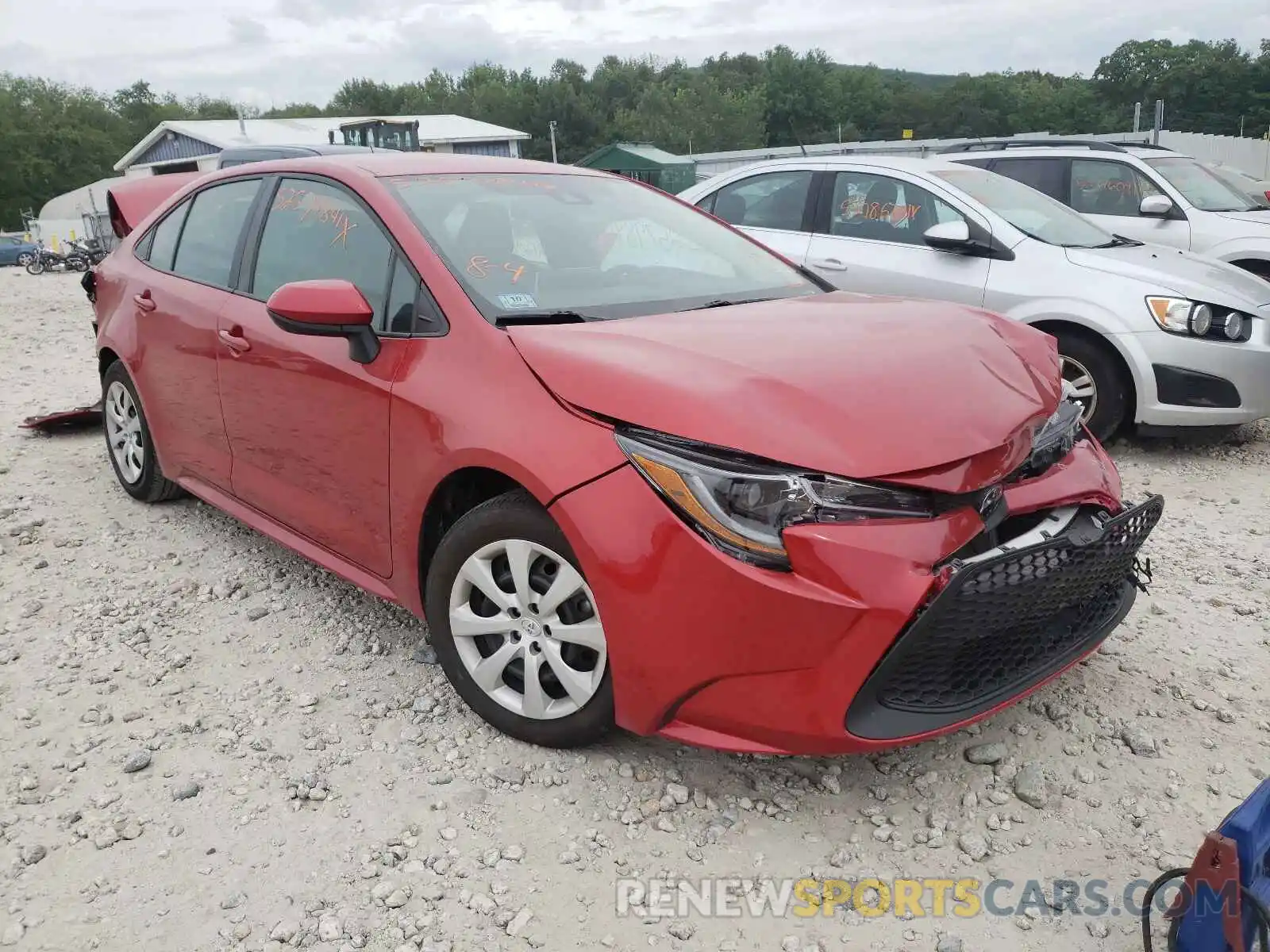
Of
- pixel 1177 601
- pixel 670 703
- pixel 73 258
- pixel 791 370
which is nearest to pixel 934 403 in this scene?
pixel 791 370

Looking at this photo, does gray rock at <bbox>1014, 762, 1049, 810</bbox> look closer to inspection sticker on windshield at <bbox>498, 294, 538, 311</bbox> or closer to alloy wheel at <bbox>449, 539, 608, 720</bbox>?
alloy wheel at <bbox>449, 539, 608, 720</bbox>

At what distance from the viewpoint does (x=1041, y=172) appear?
312 inches

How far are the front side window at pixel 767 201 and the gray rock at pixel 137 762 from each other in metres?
4.74

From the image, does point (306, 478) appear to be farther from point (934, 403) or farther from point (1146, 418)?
point (1146, 418)

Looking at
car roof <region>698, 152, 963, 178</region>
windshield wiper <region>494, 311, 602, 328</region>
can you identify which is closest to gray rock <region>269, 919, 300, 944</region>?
windshield wiper <region>494, 311, 602, 328</region>

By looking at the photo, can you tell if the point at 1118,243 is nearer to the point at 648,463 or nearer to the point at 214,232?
the point at 648,463

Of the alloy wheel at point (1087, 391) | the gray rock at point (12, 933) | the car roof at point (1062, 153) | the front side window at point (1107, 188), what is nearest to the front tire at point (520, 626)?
the gray rock at point (12, 933)

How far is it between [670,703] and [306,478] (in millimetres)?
1583

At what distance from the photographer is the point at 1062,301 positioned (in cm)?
513

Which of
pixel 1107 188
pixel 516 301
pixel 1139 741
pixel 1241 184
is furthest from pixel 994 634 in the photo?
pixel 1241 184

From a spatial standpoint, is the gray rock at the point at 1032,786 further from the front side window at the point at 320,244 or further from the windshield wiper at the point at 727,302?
the front side window at the point at 320,244

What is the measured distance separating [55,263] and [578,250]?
27030 millimetres

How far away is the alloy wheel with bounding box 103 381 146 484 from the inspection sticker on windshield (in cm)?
250

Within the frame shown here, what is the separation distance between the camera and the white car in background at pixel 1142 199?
7557 millimetres
